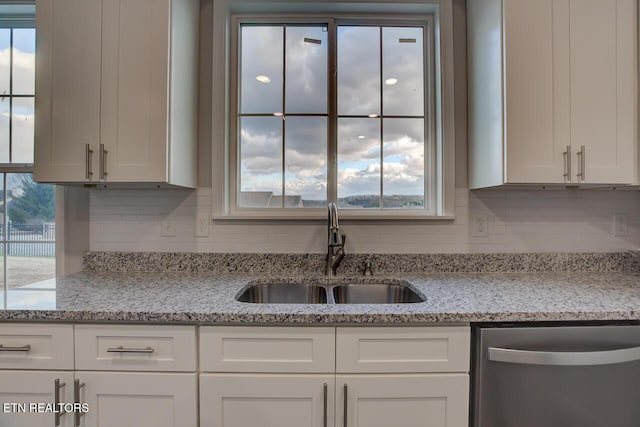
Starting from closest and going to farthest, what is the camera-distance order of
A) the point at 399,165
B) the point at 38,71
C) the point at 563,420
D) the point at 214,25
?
1. the point at 563,420
2. the point at 38,71
3. the point at 214,25
4. the point at 399,165

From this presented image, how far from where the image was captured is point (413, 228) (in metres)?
1.78

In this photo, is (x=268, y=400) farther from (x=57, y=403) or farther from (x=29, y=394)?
(x=29, y=394)

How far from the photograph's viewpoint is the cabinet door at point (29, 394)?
1.11 meters

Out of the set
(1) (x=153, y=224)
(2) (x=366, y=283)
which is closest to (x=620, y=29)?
(2) (x=366, y=283)

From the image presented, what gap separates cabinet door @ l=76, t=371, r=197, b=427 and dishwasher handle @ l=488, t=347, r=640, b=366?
1.07 meters

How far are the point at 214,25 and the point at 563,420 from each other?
2.40m

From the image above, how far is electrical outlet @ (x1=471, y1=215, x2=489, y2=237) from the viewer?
1.78m

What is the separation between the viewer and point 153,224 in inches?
69.9

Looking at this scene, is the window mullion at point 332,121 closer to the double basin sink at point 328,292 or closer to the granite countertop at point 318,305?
the double basin sink at point 328,292

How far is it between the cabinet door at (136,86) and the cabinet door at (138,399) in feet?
2.70

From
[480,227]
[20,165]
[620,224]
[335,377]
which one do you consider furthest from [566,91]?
[20,165]

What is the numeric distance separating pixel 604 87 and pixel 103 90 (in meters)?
2.31

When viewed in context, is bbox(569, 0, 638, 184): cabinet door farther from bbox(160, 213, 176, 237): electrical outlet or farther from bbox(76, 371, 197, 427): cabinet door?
bbox(160, 213, 176, 237): electrical outlet

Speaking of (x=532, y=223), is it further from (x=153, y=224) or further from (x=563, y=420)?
(x=153, y=224)
